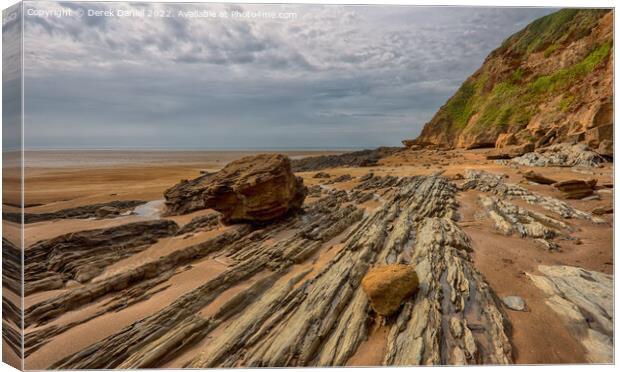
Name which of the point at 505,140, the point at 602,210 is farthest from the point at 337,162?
the point at 602,210

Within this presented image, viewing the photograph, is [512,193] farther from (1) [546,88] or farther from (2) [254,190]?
(2) [254,190]

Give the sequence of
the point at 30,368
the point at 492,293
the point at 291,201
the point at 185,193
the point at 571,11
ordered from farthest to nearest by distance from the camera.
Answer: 1. the point at 185,193
2. the point at 291,201
3. the point at 571,11
4. the point at 492,293
5. the point at 30,368

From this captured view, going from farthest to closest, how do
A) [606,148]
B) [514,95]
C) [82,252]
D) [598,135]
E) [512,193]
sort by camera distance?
[514,95]
[512,193]
[82,252]
[598,135]
[606,148]

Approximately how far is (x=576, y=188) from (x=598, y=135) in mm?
1239

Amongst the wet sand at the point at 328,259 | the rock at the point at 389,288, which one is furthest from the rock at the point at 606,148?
the rock at the point at 389,288

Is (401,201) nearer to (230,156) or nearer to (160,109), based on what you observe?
(230,156)

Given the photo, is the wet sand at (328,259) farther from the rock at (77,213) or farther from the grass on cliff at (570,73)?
A: the grass on cliff at (570,73)

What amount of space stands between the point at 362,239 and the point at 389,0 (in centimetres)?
504

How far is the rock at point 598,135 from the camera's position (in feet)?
18.3

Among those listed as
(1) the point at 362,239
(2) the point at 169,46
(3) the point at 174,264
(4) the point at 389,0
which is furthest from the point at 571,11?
(3) the point at 174,264

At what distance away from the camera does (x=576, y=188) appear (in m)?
5.97

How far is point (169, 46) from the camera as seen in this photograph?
520cm

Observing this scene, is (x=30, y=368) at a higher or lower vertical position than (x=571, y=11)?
lower

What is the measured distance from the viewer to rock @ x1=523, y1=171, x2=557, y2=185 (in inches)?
269
